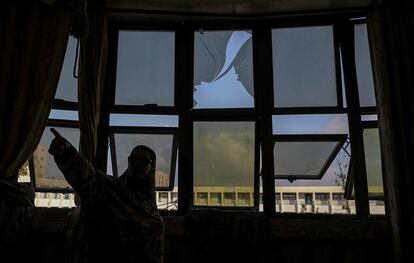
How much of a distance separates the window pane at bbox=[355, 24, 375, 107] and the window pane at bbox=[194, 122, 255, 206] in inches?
40.5

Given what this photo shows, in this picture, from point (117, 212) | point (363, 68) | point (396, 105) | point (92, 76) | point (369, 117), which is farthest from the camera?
point (363, 68)

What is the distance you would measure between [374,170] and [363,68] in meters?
0.93

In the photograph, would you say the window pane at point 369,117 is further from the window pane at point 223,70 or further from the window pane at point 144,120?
the window pane at point 144,120

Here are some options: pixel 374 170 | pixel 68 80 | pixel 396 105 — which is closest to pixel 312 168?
pixel 374 170

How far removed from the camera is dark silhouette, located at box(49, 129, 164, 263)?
185 cm

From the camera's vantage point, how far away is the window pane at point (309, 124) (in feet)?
11.5

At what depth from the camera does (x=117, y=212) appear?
1944 millimetres

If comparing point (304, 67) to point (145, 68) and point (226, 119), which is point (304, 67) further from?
point (145, 68)

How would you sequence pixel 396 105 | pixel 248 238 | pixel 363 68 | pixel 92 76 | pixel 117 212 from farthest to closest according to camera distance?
pixel 363 68
pixel 92 76
pixel 396 105
pixel 248 238
pixel 117 212

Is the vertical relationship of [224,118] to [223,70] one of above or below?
below

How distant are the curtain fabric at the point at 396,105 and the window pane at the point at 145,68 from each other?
1.80 m

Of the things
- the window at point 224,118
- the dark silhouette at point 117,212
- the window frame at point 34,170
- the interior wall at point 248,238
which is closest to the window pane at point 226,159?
the window at point 224,118

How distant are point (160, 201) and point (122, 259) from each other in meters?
1.59

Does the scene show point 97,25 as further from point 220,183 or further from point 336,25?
point 336,25
